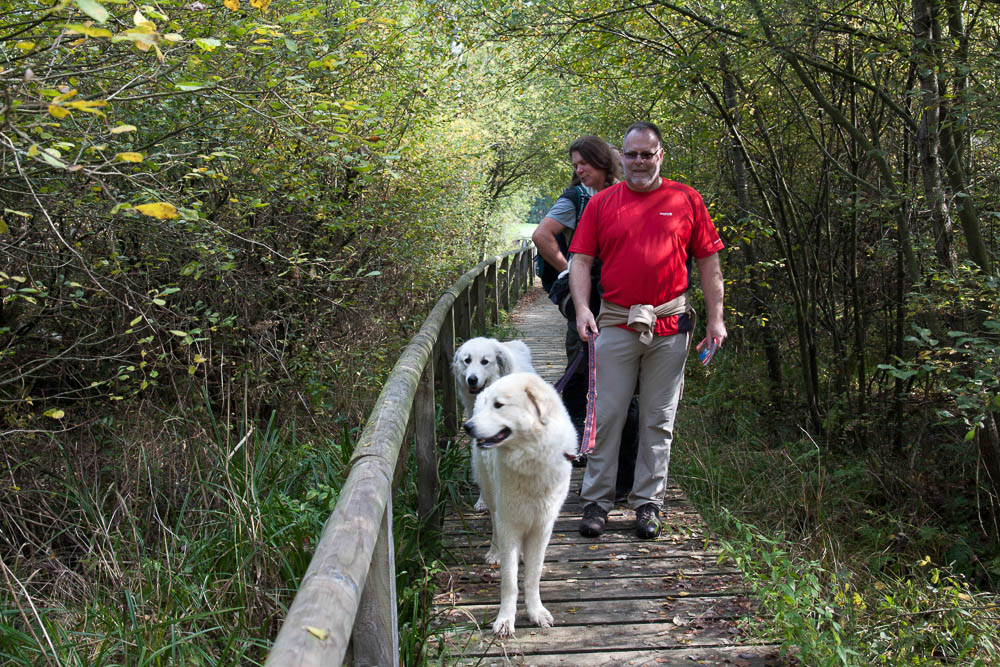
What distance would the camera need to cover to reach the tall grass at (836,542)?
10.6 feet

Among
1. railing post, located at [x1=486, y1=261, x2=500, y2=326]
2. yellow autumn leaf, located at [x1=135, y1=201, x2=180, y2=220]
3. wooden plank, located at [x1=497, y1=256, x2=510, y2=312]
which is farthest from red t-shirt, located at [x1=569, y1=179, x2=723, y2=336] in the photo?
wooden plank, located at [x1=497, y1=256, x2=510, y2=312]

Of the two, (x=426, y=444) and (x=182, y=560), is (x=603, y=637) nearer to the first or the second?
(x=426, y=444)

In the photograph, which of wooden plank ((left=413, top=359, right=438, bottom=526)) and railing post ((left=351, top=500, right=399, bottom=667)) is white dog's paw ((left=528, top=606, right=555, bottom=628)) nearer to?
wooden plank ((left=413, top=359, right=438, bottom=526))

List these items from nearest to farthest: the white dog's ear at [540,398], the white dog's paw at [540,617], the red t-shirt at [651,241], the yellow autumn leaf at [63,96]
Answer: the yellow autumn leaf at [63,96], the white dog's paw at [540,617], the white dog's ear at [540,398], the red t-shirt at [651,241]

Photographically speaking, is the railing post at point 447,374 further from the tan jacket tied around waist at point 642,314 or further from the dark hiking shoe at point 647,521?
the dark hiking shoe at point 647,521

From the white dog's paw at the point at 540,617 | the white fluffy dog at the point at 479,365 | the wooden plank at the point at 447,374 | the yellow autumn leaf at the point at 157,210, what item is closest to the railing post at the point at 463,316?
the wooden plank at the point at 447,374

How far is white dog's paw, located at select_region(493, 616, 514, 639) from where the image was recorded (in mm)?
3064

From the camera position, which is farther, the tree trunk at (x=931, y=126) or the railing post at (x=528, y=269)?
the railing post at (x=528, y=269)

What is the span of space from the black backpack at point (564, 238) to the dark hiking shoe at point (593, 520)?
4.56 feet

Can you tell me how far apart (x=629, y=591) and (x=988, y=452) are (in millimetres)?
3038

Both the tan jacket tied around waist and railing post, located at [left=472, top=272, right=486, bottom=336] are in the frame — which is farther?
railing post, located at [left=472, top=272, right=486, bottom=336]

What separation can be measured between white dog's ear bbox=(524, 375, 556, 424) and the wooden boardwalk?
2.69 feet

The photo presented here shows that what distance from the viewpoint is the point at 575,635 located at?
10.1 ft

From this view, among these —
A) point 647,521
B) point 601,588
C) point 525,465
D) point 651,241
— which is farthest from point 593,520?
point 651,241
